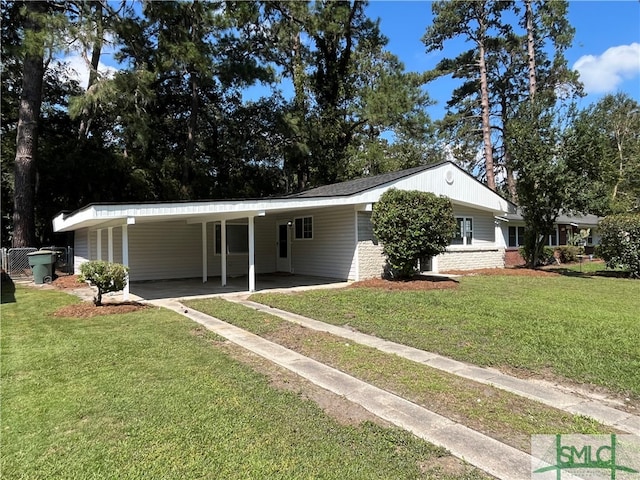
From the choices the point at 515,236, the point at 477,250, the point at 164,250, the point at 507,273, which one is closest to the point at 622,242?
the point at 507,273

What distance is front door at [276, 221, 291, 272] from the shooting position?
17031mm

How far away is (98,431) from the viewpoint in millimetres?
3330

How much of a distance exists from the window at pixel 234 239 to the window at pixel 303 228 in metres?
2.01

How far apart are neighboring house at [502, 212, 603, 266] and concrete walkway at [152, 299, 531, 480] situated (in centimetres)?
1512

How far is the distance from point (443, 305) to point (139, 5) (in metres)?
18.5

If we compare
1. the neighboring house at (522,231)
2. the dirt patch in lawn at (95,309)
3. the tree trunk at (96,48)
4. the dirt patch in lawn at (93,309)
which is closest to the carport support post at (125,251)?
the dirt patch in lawn at (95,309)

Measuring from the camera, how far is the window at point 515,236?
21.8 m

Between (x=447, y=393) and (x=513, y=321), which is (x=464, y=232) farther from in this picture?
(x=447, y=393)

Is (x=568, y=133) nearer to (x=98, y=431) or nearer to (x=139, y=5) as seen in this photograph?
(x=98, y=431)

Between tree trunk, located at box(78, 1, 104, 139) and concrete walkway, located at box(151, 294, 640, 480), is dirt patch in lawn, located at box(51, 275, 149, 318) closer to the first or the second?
concrete walkway, located at box(151, 294, 640, 480)

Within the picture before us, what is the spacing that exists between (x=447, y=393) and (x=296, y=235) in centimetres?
1274

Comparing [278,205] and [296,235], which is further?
[296,235]

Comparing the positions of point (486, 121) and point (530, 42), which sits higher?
point (530, 42)

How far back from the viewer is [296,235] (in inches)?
651
